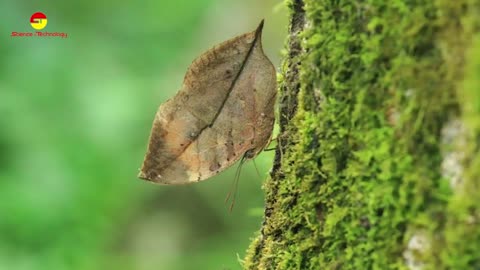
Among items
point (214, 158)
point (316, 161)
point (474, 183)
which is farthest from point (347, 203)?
point (214, 158)

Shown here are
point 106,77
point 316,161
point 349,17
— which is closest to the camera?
point 349,17

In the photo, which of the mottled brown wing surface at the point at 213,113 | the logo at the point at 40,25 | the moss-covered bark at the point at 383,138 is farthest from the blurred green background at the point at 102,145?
the moss-covered bark at the point at 383,138

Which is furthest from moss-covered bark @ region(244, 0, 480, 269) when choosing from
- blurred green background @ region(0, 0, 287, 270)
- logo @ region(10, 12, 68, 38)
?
logo @ region(10, 12, 68, 38)

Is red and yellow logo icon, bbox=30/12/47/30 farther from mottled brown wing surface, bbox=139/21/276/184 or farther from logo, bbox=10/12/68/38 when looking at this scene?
mottled brown wing surface, bbox=139/21/276/184

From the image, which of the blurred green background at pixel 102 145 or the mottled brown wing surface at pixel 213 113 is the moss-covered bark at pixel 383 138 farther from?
the blurred green background at pixel 102 145

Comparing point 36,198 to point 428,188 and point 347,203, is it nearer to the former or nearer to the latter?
point 347,203
